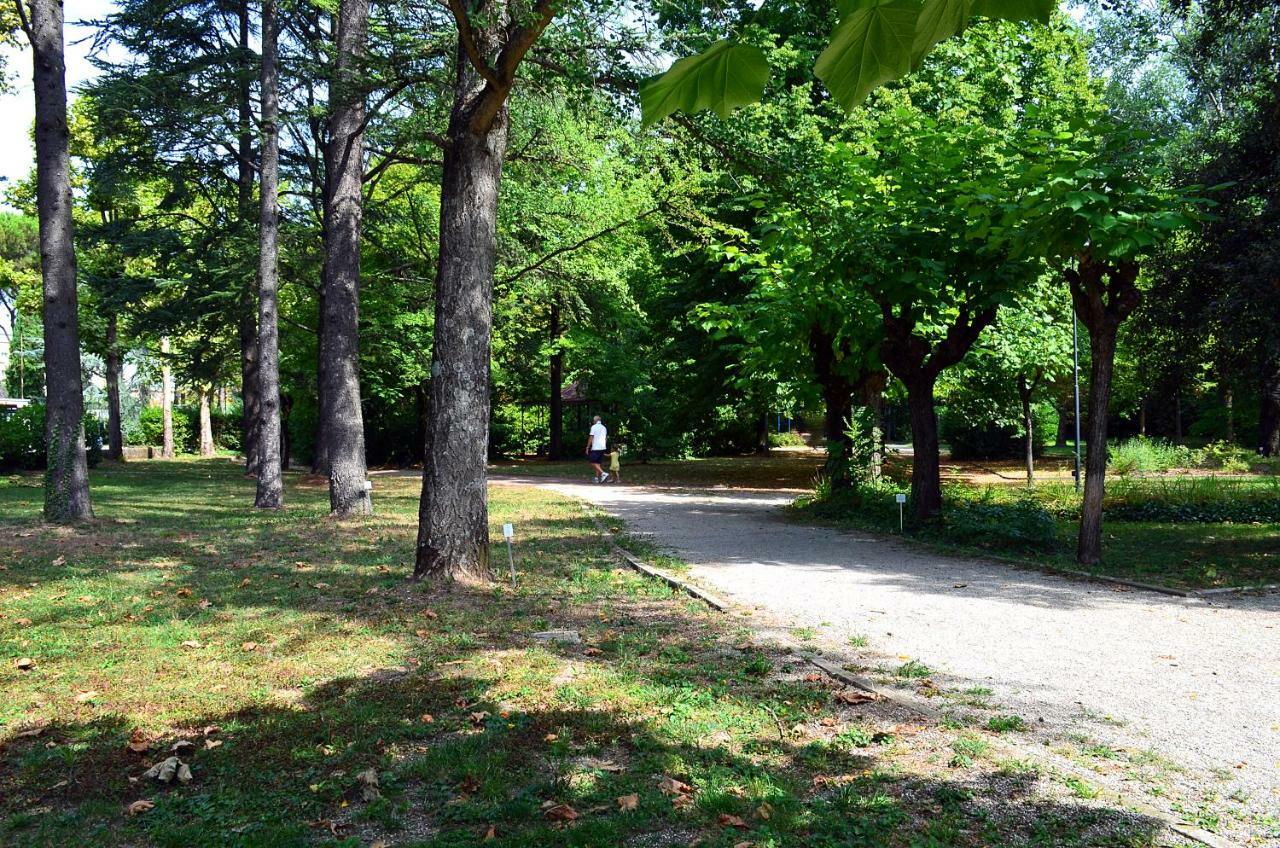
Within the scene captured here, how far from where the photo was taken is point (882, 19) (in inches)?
47.3

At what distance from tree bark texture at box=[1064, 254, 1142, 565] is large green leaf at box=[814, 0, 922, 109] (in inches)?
387

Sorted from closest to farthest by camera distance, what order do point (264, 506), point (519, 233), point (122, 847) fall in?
point (122, 847)
point (264, 506)
point (519, 233)

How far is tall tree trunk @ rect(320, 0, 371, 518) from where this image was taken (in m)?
14.6

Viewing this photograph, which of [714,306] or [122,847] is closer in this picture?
[122,847]

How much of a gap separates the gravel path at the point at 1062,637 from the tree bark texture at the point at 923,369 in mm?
1755

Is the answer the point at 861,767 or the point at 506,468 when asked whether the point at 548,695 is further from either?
the point at 506,468

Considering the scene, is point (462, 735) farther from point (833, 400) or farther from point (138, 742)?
point (833, 400)

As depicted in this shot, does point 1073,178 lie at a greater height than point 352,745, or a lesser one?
greater

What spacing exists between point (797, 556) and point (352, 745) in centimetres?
760

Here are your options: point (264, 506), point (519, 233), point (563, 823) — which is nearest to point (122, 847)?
point (563, 823)

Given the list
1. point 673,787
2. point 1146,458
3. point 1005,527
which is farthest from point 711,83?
point 1146,458

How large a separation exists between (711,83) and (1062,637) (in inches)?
261

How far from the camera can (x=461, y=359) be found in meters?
8.09

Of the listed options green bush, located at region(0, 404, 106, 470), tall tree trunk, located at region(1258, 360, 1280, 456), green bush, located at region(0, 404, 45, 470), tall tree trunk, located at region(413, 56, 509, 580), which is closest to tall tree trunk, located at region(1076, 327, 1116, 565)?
tall tree trunk, located at region(413, 56, 509, 580)
